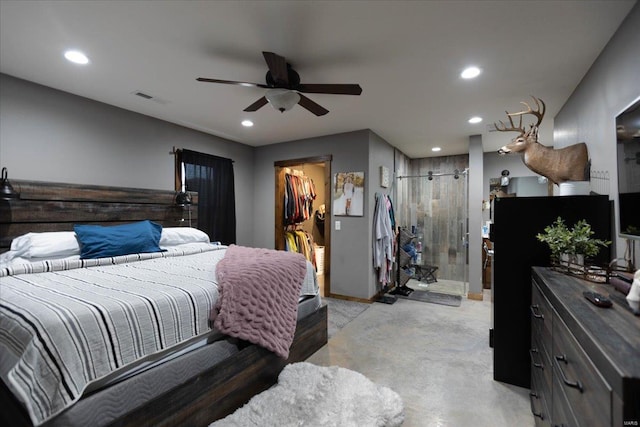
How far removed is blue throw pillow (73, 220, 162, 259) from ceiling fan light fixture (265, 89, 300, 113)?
1810 mm

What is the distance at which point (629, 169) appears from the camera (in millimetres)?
1479

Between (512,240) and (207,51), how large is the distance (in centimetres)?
262

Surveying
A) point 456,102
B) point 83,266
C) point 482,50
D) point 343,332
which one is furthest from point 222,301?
point 456,102

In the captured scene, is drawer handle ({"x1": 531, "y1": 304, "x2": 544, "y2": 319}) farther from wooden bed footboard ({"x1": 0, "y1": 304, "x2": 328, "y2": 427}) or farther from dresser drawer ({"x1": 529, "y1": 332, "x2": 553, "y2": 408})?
wooden bed footboard ({"x1": 0, "y1": 304, "x2": 328, "y2": 427})

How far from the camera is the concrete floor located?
184 centimetres

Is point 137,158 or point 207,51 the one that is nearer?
point 207,51

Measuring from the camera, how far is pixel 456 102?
3.04 m

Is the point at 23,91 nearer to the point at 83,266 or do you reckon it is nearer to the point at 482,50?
the point at 83,266

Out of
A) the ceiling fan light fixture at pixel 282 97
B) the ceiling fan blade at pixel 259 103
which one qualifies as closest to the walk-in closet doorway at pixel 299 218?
the ceiling fan blade at pixel 259 103

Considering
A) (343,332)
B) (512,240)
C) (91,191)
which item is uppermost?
(91,191)

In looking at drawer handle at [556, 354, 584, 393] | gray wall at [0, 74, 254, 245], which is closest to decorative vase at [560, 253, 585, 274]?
drawer handle at [556, 354, 584, 393]

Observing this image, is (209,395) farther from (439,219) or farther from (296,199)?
(439,219)

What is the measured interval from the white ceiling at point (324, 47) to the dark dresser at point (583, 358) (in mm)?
1581

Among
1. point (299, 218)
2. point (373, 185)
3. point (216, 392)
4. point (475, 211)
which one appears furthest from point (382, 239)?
point (216, 392)
